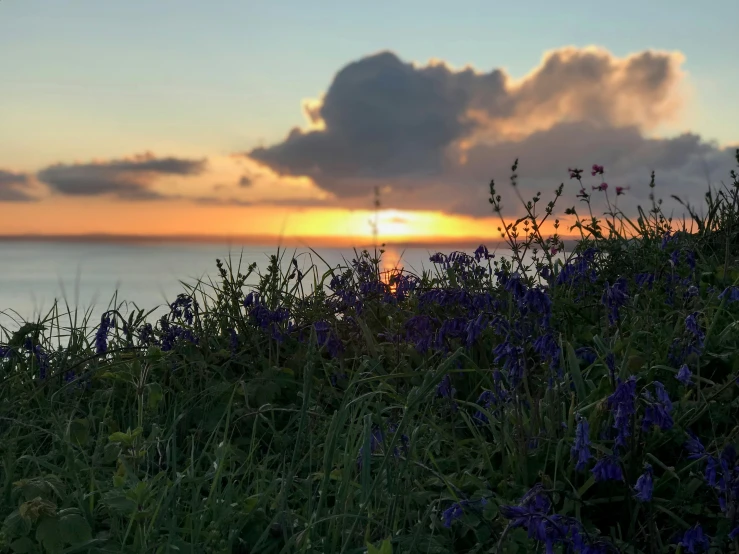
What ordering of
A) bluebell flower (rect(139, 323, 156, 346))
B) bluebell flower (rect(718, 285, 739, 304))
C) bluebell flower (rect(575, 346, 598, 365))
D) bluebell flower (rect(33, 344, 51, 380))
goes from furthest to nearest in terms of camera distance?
bluebell flower (rect(139, 323, 156, 346)) → bluebell flower (rect(33, 344, 51, 380)) → bluebell flower (rect(718, 285, 739, 304)) → bluebell flower (rect(575, 346, 598, 365))

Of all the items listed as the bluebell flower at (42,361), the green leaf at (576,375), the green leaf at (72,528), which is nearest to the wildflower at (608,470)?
the green leaf at (576,375)

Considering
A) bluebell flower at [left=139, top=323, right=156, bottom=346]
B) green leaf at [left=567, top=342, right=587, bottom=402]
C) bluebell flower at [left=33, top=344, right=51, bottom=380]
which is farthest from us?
bluebell flower at [left=139, top=323, right=156, bottom=346]

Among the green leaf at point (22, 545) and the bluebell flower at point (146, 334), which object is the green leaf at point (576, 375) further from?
the bluebell flower at point (146, 334)

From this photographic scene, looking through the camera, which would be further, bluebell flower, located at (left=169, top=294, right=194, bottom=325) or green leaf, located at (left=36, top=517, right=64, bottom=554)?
bluebell flower, located at (left=169, top=294, right=194, bottom=325)

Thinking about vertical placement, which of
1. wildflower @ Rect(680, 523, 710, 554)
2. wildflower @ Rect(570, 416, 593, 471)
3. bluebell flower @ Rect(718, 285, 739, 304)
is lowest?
wildflower @ Rect(680, 523, 710, 554)

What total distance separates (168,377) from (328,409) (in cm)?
139

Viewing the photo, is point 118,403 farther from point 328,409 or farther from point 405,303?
point 405,303

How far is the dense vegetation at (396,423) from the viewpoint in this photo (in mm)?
2941

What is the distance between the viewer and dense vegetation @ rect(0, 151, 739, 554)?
2.94 meters

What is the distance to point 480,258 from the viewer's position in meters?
6.04

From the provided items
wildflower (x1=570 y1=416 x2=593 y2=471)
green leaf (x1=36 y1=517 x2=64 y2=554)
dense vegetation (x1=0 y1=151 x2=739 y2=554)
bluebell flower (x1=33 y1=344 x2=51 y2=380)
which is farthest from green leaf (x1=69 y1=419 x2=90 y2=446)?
wildflower (x1=570 y1=416 x2=593 y2=471)

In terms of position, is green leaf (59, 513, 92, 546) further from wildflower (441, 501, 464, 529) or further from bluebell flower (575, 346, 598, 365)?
bluebell flower (575, 346, 598, 365)

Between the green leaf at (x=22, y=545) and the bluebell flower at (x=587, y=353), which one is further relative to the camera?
the bluebell flower at (x=587, y=353)

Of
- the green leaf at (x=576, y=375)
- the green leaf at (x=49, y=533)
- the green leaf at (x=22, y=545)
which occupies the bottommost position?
the green leaf at (x=22, y=545)
